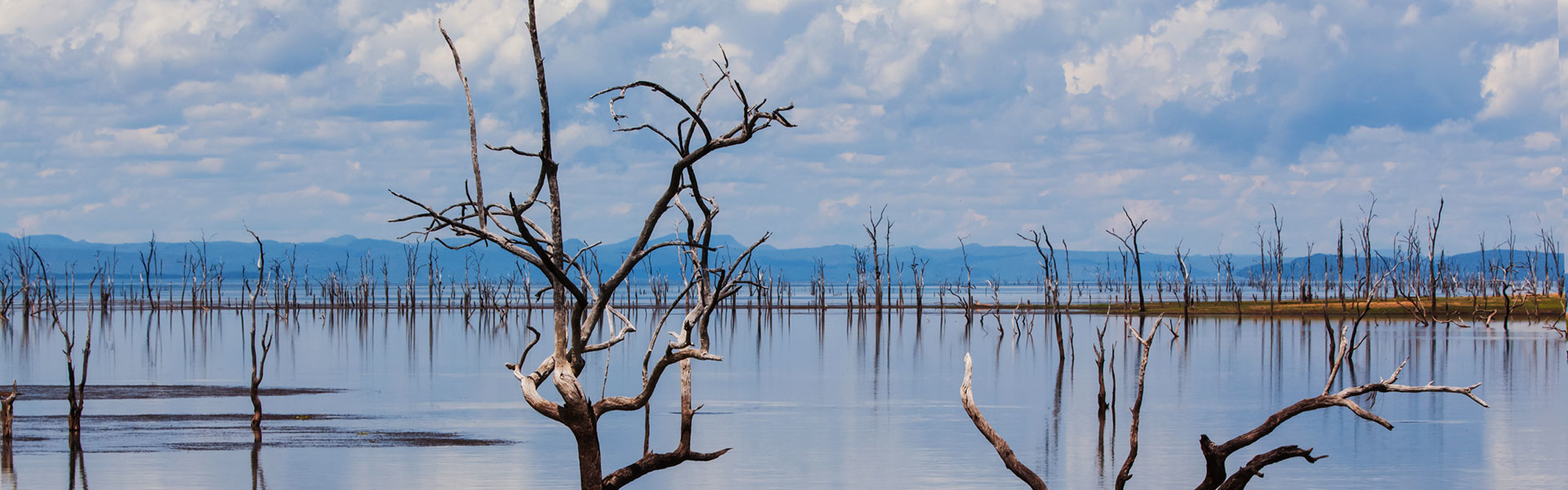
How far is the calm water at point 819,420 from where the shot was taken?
67.2 ft

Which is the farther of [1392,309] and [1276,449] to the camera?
[1392,309]

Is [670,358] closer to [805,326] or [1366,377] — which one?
[1366,377]

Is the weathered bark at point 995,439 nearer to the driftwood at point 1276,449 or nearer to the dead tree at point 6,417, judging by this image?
the driftwood at point 1276,449

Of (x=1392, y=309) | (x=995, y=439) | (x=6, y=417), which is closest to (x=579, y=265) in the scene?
(x=995, y=439)

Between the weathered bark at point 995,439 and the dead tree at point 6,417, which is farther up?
the weathered bark at point 995,439

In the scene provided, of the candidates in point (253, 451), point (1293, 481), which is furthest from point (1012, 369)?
point (253, 451)

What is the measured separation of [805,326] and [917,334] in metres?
8.91

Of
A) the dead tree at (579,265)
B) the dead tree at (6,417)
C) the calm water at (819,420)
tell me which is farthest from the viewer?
the dead tree at (6,417)

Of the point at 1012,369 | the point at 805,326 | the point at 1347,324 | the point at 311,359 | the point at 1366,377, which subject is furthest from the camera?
the point at 805,326

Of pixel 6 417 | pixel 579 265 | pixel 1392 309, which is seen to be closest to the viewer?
pixel 579 265

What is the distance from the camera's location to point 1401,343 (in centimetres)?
5041

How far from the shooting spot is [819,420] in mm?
28266

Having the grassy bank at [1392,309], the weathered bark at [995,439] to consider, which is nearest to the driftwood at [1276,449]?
the weathered bark at [995,439]

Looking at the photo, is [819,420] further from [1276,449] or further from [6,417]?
[1276,449]
